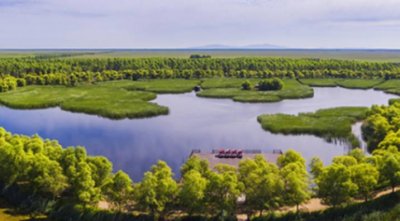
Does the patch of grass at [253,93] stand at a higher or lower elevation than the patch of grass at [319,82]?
lower

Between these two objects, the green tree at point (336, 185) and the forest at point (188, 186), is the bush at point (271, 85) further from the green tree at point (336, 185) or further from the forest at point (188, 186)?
the green tree at point (336, 185)

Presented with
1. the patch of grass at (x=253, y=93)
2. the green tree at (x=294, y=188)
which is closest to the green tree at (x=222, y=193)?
the green tree at (x=294, y=188)

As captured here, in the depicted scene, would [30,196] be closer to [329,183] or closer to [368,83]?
[329,183]

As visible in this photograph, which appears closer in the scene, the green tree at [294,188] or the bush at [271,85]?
the green tree at [294,188]

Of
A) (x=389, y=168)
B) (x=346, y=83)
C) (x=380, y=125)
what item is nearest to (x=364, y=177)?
(x=389, y=168)

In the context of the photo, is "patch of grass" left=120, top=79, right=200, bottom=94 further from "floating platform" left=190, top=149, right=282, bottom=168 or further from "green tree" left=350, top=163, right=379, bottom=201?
"green tree" left=350, top=163, right=379, bottom=201

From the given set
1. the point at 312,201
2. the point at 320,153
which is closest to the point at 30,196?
the point at 312,201
